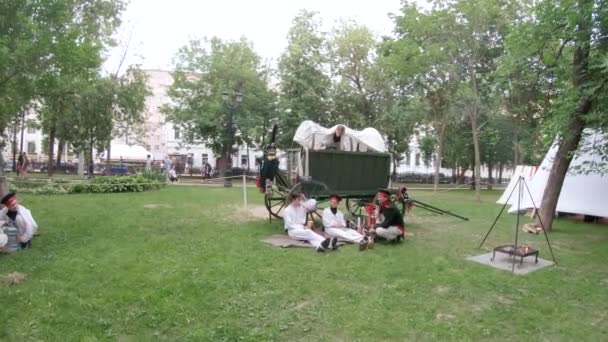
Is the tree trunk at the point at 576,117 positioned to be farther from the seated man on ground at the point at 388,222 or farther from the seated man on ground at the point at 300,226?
the seated man on ground at the point at 300,226

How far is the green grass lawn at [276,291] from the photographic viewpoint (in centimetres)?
408

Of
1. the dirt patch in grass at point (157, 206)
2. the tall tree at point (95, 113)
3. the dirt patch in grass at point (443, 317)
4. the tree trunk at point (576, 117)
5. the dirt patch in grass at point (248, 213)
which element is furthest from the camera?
the tall tree at point (95, 113)

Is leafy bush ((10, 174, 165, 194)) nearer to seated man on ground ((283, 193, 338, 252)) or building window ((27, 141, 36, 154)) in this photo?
seated man on ground ((283, 193, 338, 252))

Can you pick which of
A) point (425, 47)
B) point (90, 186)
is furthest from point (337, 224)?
point (425, 47)

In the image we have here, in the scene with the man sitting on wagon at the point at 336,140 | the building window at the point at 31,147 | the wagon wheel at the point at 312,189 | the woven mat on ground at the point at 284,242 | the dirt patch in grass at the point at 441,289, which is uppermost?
the building window at the point at 31,147

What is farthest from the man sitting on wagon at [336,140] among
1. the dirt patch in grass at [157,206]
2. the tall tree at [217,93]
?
the tall tree at [217,93]

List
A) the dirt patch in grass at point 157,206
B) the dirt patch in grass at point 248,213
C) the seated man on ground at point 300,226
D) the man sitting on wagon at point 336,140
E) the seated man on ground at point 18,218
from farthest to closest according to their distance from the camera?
the dirt patch in grass at point 157,206, the dirt patch in grass at point 248,213, the man sitting on wagon at point 336,140, the seated man on ground at point 300,226, the seated man on ground at point 18,218

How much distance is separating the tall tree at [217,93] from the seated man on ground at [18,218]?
2054 cm

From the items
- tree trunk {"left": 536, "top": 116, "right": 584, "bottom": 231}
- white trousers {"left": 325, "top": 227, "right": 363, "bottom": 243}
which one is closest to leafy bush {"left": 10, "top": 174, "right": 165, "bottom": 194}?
white trousers {"left": 325, "top": 227, "right": 363, "bottom": 243}

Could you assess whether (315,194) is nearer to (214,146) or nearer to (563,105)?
(563,105)

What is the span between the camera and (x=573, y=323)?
14.6 ft

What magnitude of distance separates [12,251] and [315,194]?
5.21m

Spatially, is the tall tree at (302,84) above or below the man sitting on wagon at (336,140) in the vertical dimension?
above

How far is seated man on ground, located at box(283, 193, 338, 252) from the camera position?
24.4 ft
